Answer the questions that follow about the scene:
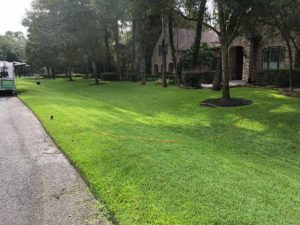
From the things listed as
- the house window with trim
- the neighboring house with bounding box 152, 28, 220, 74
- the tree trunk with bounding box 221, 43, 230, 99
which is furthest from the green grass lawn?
the neighboring house with bounding box 152, 28, 220, 74

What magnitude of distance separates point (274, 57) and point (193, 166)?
21.6 m

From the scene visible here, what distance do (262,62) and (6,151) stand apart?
73.5ft

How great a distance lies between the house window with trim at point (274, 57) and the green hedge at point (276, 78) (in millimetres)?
1824

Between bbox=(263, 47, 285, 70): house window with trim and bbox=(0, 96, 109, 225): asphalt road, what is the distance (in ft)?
67.4

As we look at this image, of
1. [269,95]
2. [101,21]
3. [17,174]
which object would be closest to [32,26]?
[101,21]

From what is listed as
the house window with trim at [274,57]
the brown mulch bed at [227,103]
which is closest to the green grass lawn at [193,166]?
the brown mulch bed at [227,103]

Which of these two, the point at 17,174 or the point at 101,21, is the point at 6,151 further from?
the point at 101,21

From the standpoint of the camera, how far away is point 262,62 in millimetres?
26703

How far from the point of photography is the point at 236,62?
1316 inches

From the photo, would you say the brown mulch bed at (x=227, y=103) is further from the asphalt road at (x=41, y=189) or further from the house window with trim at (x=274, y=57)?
the house window with trim at (x=274, y=57)

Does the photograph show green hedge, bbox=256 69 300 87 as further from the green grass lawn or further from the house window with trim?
the green grass lawn

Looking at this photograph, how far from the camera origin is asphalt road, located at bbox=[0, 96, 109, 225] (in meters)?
4.44

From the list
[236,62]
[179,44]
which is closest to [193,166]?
[236,62]

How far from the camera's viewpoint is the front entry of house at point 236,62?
33.0m
